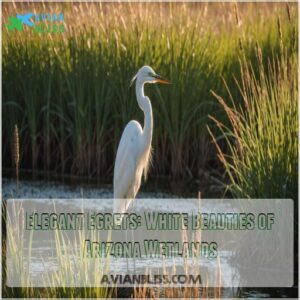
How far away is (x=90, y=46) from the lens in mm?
10258

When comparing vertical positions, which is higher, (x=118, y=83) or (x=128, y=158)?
(x=118, y=83)

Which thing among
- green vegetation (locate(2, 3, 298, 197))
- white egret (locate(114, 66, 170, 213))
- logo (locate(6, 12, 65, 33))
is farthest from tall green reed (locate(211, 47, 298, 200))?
logo (locate(6, 12, 65, 33))

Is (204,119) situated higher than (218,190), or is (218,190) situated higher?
(204,119)

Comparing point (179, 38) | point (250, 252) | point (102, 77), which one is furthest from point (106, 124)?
point (250, 252)

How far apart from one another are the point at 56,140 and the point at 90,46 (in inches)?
50.2

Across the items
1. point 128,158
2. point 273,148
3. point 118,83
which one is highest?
point 118,83

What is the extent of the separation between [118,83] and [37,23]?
1.46m

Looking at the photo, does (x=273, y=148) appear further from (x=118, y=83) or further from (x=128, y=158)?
(x=118, y=83)

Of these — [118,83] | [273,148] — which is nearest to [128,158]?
[273,148]

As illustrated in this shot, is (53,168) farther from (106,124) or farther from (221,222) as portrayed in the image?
(221,222)

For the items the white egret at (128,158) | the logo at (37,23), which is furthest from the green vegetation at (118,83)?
the white egret at (128,158)

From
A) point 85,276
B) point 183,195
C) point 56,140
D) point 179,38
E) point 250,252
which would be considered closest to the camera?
point 85,276

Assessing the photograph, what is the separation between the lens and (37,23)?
10.8 meters

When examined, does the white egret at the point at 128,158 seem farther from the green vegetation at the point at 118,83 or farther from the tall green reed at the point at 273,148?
the green vegetation at the point at 118,83
